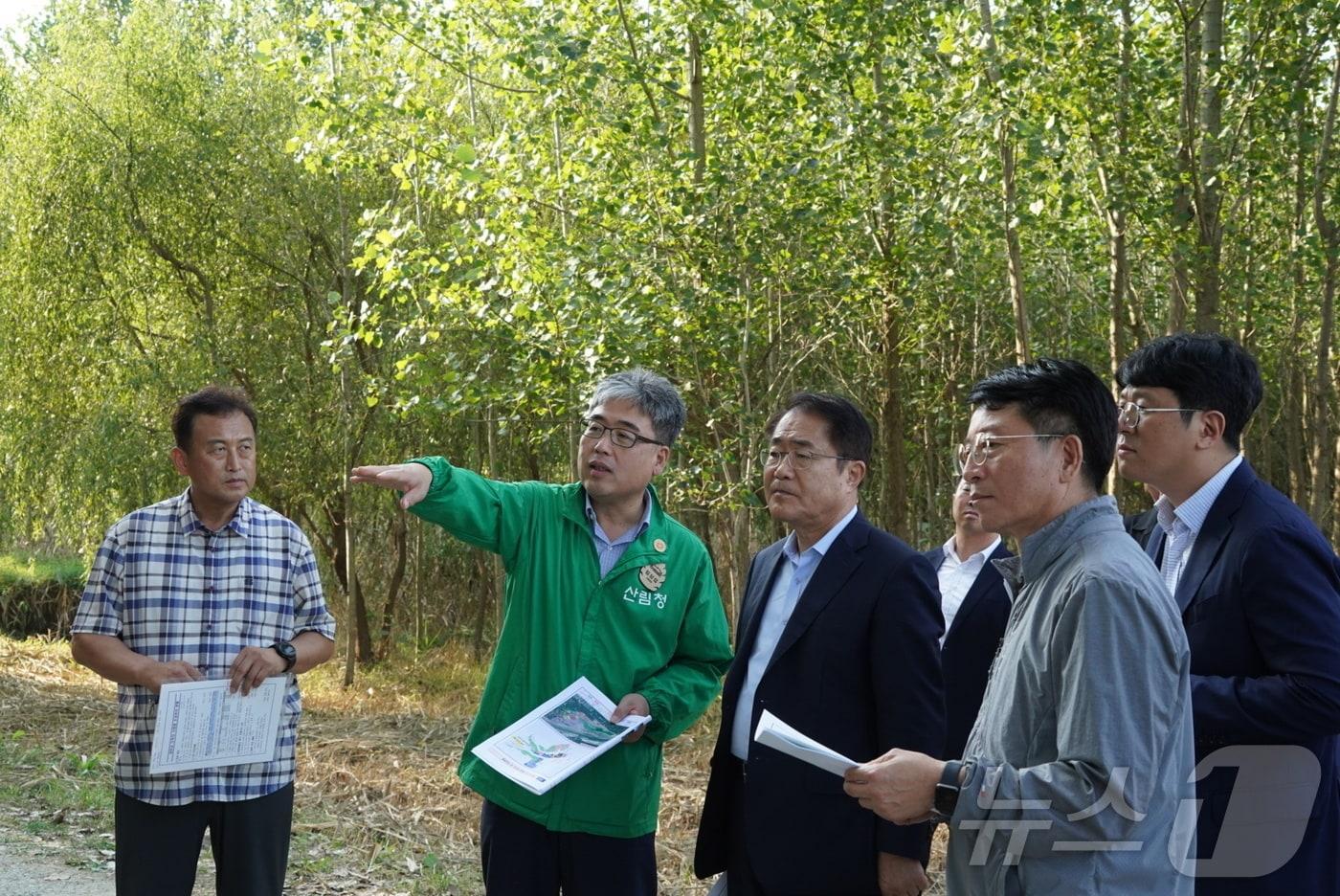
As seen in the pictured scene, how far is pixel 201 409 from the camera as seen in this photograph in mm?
3840

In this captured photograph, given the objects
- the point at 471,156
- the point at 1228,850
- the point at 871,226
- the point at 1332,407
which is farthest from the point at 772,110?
the point at 1332,407

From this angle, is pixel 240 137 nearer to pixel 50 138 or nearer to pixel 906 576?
pixel 50 138

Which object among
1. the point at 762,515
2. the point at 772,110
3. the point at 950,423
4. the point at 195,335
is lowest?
the point at 762,515

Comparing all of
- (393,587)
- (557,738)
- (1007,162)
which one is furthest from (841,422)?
(393,587)

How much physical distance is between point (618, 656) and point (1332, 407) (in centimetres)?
1355

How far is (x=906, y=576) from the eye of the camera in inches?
131

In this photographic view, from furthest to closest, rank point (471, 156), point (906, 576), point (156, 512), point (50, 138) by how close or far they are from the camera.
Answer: point (50, 138) < point (471, 156) < point (156, 512) < point (906, 576)

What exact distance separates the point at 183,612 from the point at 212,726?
0.35 m

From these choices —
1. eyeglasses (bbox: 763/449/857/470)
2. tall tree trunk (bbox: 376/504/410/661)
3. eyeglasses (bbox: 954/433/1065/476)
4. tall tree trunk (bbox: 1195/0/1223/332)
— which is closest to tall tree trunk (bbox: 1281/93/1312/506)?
tall tree trunk (bbox: 1195/0/1223/332)

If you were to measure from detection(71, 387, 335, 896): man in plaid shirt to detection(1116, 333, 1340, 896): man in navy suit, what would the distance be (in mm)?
2465

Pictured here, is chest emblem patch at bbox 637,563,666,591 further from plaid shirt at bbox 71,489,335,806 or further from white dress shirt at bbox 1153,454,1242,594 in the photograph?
white dress shirt at bbox 1153,454,1242,594

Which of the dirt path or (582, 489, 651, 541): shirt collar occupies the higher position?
(582, 489, 651, 541): shirt collar

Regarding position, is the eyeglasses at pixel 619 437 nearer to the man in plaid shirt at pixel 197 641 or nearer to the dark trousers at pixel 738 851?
the dark trousers at pixel 738 851

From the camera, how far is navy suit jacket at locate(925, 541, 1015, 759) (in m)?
4.11
